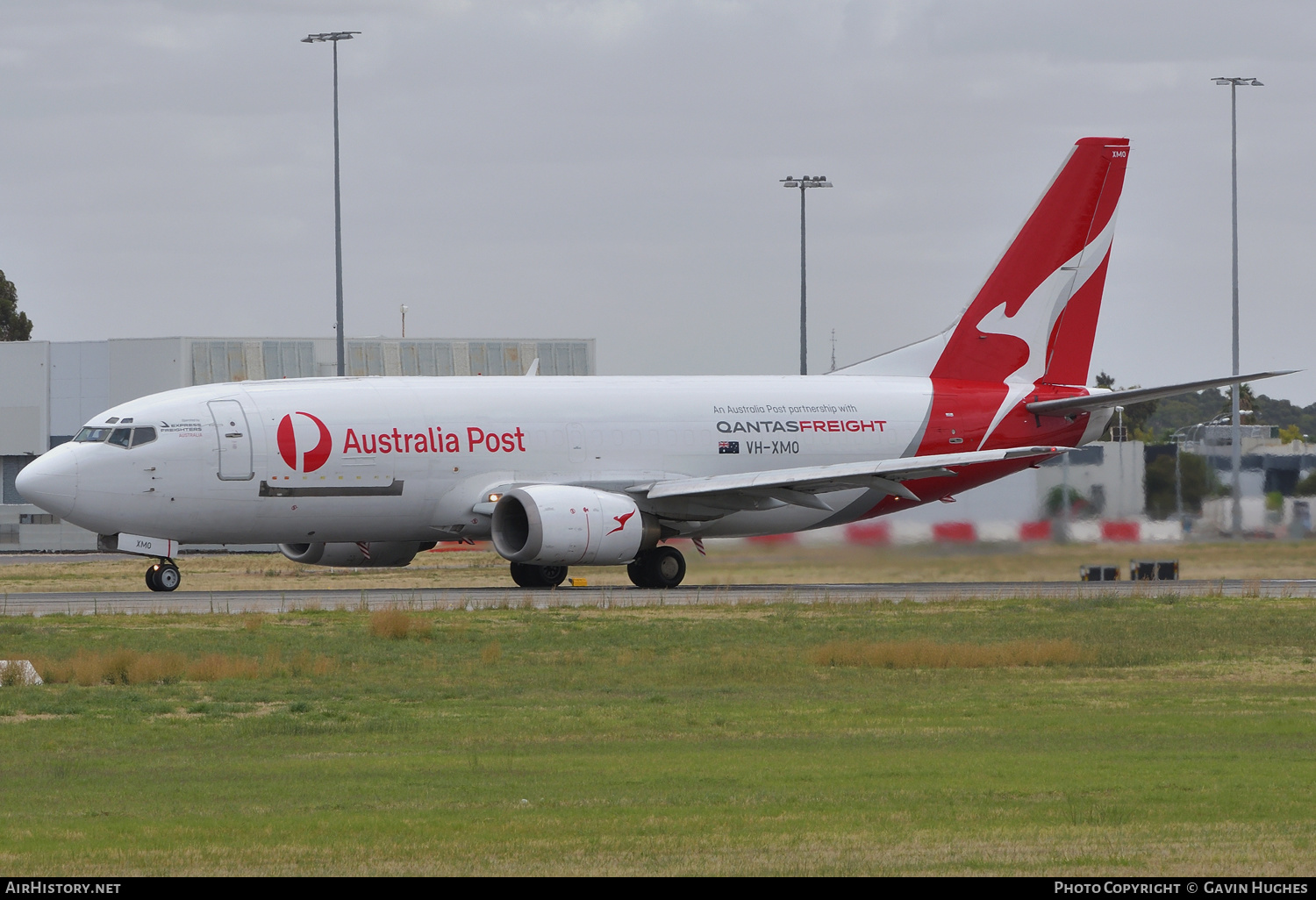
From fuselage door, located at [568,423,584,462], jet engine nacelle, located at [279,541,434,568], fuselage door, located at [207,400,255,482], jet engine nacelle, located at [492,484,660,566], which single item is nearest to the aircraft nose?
fuselage door, located at [207,400,255,482]

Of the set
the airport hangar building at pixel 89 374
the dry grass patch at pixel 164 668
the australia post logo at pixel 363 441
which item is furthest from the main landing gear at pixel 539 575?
the airport hangar building at pixel 89 374

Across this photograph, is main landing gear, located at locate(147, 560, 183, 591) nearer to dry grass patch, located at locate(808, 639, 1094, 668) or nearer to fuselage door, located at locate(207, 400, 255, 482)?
fuselage door, located at locate(207, 400, 255, 482)

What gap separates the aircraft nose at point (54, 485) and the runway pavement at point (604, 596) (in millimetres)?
1680

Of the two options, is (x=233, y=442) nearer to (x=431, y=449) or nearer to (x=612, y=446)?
(x=431, y=449)

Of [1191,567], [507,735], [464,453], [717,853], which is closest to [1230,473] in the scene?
[1191,567]

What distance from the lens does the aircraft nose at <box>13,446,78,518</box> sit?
108 feet

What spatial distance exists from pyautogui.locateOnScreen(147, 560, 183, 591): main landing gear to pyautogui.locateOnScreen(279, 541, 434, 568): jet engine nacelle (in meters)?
3.23

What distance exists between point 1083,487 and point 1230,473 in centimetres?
324

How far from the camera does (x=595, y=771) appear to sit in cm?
1397

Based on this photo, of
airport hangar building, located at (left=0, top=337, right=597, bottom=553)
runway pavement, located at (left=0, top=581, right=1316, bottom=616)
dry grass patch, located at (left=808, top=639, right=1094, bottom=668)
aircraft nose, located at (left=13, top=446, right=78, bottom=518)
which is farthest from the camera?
airport hangar building, located at (left=0, top=337, right=597, bottom=553)

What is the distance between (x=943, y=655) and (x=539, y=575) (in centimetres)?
1551

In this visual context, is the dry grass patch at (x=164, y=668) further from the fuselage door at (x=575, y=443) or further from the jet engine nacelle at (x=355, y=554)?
the jet engine nacelle at (x=355, y=554)

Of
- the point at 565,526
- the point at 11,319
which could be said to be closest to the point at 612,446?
the point at 565,526
